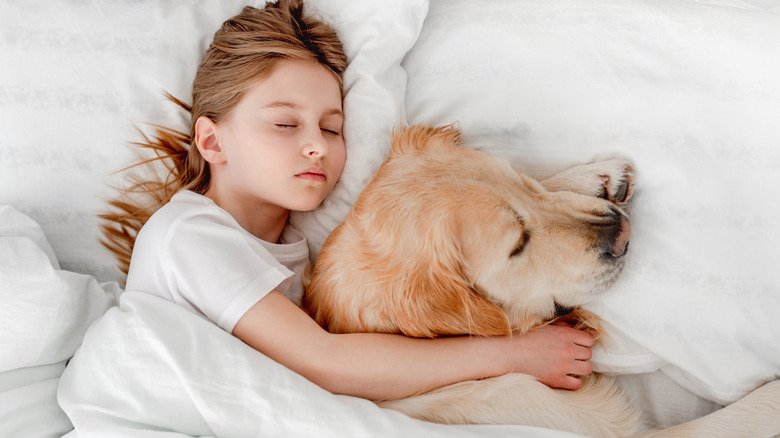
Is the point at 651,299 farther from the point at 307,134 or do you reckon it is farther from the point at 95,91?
the point at 95,91

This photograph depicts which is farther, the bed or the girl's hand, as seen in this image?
the girl's hand

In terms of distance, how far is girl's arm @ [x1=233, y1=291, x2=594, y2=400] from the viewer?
5.04 feet

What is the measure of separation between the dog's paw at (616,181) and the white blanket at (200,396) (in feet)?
2.32

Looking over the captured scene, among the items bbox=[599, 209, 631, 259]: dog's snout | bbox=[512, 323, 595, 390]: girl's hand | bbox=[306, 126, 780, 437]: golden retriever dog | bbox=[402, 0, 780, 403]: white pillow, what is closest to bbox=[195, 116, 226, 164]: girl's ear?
bbox=[306, 126, 780, 437]: golden retriever dog

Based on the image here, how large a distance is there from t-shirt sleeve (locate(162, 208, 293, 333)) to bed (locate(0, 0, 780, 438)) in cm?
8

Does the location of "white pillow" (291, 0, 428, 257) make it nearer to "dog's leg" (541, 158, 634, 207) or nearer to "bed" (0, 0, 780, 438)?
"bed" (0, 0, 780, 438)

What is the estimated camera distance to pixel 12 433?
1.51 metres

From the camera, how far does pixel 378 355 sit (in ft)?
5.00

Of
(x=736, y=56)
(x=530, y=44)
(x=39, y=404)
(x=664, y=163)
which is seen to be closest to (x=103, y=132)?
(x=39, y=404)

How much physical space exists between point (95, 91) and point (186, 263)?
833 mm

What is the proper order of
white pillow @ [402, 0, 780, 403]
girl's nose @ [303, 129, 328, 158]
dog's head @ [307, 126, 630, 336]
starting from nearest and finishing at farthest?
dog's head @ [307, 126, 630, 336] < white pillow @ [402, 0, 780, 403] < girl's nose @ [303, 129, 328, 158]

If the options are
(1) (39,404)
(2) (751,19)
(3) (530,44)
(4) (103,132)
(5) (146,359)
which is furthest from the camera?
(4) (103,132)

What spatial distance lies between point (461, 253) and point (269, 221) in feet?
2.68

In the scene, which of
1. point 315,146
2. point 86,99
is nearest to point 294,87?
point 315,146
